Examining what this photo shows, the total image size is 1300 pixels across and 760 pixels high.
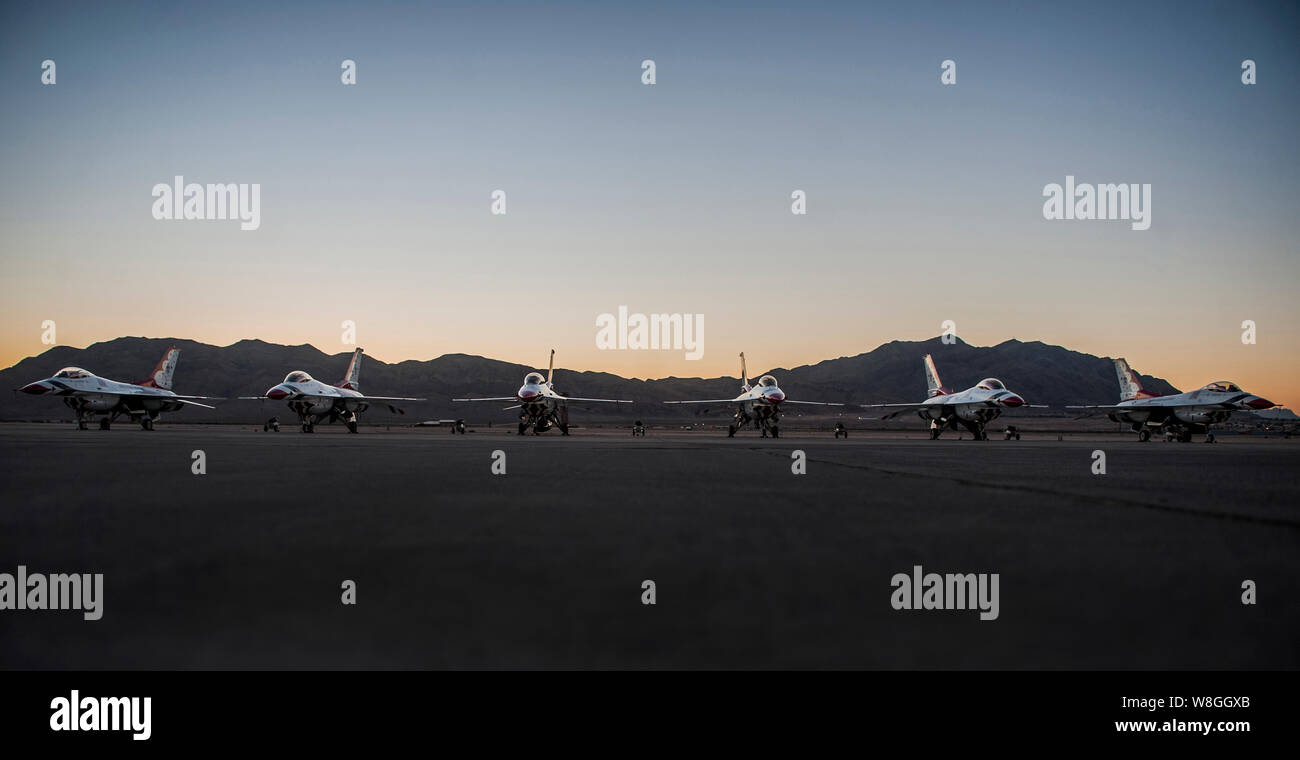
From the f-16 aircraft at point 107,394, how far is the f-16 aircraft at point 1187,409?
59.1 meters

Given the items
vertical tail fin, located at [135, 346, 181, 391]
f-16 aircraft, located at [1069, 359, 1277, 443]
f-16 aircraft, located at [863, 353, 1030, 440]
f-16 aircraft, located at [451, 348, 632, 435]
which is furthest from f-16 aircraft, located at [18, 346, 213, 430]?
f-16 aircraft, located at [1069, 359, 1277, 443]

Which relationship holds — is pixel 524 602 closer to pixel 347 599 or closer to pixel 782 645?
pixel 347 599

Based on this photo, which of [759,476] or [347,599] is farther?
[759,476]

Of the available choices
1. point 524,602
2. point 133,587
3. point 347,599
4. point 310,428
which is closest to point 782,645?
point 524,602

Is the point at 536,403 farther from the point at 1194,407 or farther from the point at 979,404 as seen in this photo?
the point at 1194,407

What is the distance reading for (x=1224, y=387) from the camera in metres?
38.7

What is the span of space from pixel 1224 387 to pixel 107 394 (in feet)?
216

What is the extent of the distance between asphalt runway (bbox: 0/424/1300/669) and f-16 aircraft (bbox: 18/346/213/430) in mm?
38860

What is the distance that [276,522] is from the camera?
6262mm

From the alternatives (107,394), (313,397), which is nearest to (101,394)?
(107,394)

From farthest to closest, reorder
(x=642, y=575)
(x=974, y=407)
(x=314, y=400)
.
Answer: (x=314, y=400) < (x=974, y=407) < (x=642, y=575)

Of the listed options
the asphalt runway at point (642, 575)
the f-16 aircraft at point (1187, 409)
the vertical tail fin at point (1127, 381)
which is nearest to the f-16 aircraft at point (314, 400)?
the asphalt runway at point (642, 575)

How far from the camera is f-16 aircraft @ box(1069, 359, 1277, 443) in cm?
3741
